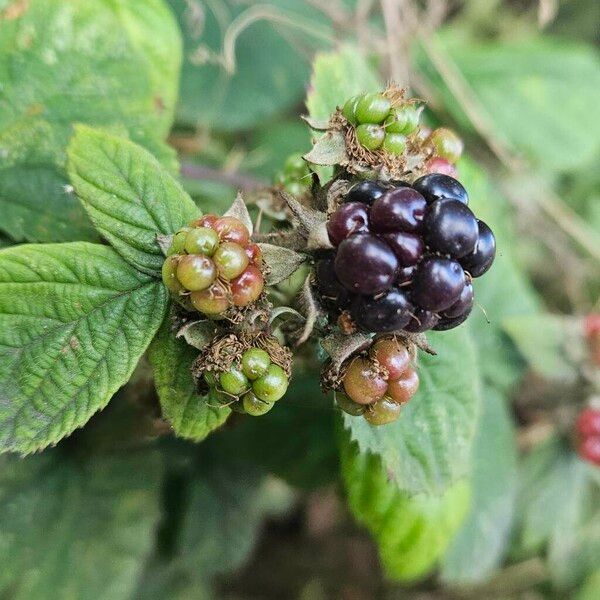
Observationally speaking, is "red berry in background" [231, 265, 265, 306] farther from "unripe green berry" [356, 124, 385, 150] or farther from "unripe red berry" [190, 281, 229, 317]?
"unripe green berry" [356, 124, 385, 150]

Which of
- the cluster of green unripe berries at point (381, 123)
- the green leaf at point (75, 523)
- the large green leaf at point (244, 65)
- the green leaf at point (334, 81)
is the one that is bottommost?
the green leaf at point (75, 523)

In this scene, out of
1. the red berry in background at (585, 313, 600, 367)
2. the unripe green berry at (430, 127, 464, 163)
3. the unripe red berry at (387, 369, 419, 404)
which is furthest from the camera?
the red berry in background at (585, 313, 600, 367)

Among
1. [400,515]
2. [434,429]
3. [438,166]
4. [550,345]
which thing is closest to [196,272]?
[438,166]

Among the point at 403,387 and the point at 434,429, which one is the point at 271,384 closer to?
the point at 403,387

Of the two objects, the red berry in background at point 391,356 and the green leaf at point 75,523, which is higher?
the red berry in background at point 391,356

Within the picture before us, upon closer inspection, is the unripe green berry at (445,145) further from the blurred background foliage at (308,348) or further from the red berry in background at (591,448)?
the red berry in background at (591,448)

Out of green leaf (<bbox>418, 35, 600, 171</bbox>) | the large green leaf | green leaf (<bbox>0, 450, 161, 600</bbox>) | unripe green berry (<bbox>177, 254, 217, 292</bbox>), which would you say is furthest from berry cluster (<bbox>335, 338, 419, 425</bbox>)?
green leaf (<bbox>418, 35, 600, 171</bbox>)

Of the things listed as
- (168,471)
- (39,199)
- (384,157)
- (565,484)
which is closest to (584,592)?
(565,484)

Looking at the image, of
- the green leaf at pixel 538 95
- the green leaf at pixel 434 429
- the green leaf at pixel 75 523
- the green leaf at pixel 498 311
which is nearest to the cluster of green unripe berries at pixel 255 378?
the green leaf at pixel 434 429
